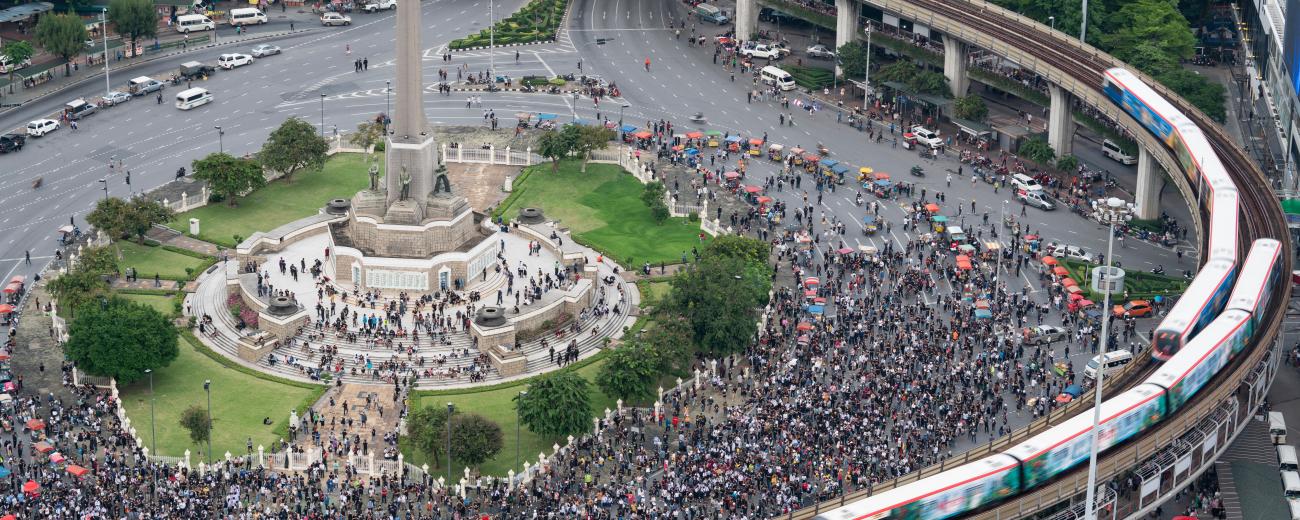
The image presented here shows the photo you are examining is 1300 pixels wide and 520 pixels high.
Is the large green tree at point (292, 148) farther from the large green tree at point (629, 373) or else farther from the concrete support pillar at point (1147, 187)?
A: the concrete support pillar at point (1147, 187)

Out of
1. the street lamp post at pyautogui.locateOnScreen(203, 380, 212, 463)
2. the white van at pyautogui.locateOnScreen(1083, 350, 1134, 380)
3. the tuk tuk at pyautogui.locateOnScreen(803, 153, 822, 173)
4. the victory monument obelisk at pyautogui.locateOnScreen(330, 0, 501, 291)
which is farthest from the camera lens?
the tuk tuk at pyautogui.locateOnScreen(803, 153, 822, 173)

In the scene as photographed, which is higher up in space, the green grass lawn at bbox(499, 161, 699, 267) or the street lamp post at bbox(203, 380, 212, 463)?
the green grass lawn at bbox(499, 161, 699, 267)

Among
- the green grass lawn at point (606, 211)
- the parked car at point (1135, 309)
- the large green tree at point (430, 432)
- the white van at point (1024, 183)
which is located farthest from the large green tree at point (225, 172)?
the parked car at point (1135, 309)

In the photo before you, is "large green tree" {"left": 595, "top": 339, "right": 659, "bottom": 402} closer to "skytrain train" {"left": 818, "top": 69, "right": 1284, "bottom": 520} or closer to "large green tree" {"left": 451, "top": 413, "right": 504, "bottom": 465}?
"large green tree" {"left": 451, "top": 413, "right": 504, "bottom": 465}

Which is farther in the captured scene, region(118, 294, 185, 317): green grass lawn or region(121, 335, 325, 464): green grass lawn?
region(118, 294, 185, 317): green grass lawn

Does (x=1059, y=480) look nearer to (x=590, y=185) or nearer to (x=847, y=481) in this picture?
(x=847, y=481)

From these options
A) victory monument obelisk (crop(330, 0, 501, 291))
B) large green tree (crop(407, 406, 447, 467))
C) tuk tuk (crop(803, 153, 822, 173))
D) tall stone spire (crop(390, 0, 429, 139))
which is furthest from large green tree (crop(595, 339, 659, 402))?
tuk tuk (crop(803, 153, 822, 173))

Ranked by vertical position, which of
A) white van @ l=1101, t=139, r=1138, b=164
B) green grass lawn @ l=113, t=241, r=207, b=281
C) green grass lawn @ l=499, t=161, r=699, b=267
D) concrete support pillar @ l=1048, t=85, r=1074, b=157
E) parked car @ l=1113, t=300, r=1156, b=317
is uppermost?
concrete support pillar @ l=1048, t=85, r=1074, b=157
